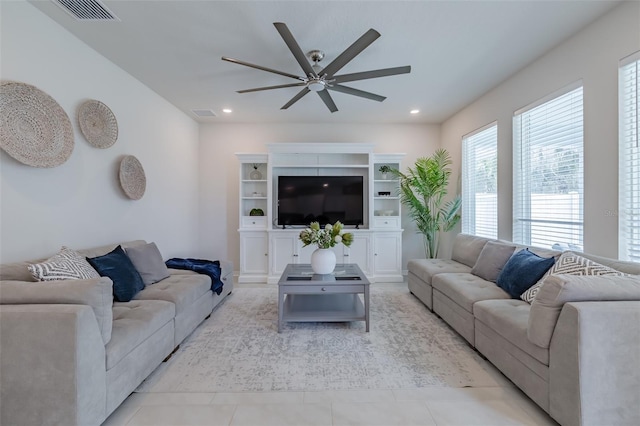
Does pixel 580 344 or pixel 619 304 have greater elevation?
pixel 619 304

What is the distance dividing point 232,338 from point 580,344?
2.58 metres

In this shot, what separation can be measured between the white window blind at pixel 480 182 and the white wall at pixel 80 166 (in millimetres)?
4555

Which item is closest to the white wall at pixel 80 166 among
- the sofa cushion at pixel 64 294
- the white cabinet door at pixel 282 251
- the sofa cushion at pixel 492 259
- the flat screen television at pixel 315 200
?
the sofa cushion at pixel 64 294

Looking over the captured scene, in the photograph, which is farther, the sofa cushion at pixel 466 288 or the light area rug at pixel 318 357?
the sofa cushion at pixel 466 288

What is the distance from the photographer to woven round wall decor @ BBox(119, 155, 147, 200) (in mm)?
3094

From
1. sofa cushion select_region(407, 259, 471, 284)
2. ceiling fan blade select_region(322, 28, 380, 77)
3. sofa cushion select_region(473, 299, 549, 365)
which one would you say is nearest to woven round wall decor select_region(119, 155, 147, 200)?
ceiling fan blade select_region(322, 28, 380, 77)

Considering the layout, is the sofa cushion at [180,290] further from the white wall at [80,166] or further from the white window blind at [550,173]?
the white window blind at [550,173]

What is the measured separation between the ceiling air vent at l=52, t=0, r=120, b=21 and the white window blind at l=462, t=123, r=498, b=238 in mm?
4262

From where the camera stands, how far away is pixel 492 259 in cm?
302

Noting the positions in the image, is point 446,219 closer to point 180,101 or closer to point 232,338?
point 232,338

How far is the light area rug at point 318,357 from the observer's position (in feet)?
6.55

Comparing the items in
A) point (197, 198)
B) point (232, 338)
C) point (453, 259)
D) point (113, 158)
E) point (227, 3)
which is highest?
point (227, 3)

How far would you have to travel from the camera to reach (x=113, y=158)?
3.02 meters

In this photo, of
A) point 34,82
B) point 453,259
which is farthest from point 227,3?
point 453,259
